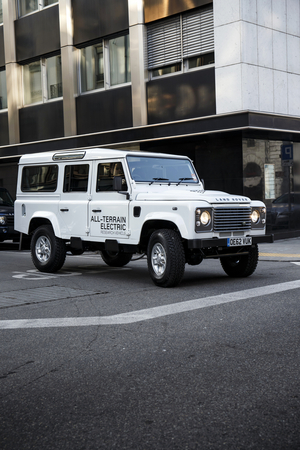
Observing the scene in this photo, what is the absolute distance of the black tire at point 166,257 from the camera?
8430 millimetres

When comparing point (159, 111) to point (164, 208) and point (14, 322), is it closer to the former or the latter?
point (164, 208)

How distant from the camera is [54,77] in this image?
74.9ft

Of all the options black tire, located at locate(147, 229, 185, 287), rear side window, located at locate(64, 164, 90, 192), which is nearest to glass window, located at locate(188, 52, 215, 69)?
rear side window, located at locate(64, 164, 90, 192)

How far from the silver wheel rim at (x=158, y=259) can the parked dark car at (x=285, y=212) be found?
380 inches

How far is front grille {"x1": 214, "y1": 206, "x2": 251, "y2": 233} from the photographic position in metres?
8.69

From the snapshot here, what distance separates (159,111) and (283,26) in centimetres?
463

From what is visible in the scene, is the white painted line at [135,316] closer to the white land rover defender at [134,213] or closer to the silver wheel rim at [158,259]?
the white land rover defender at [134,213]

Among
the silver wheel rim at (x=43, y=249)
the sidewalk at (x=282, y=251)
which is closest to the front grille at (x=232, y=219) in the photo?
the silver wheel rim at (x=43, y=249)

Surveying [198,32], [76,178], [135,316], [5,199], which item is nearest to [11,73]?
[5,199]

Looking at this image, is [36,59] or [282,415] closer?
[282,415]

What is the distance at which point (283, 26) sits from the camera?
57.6ft

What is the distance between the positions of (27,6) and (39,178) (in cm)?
1499

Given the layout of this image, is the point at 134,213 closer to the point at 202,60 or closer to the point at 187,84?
the point at 187,84

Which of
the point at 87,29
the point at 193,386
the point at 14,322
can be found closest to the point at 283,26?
the point at 87,29
